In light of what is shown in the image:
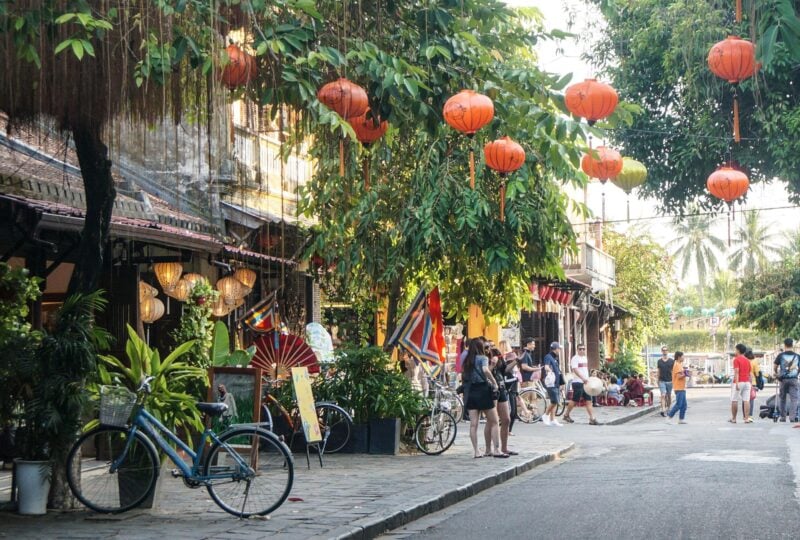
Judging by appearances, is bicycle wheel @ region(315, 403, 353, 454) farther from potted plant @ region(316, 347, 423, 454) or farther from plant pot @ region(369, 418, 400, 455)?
plant pot @ region(369, 418, 400, 455)

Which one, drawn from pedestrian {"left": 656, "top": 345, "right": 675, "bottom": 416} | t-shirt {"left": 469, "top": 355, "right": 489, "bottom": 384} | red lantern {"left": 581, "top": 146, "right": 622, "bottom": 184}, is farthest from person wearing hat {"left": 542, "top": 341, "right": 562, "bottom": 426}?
red lantern {"left": 581, "top": 146, "right": 622, "bottom": 184}

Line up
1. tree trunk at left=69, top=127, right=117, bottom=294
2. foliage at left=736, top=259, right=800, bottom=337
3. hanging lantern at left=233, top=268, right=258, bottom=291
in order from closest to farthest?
tree trunk at left=69, top=127, right=117, bottom=294
hanging lantern at left=233, top=268, right=258, bottom=291
foliage at left=736, top=259, right=800, bottom=337

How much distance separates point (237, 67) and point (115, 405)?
3.25 meters

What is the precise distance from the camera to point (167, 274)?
15.5 m

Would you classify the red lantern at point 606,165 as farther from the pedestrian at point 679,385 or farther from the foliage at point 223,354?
the pedestrian at point 679,385

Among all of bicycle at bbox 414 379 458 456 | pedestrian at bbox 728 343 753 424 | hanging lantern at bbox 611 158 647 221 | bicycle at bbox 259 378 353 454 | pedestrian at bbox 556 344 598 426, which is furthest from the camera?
Answer: pedestrian at bbox 556 344 598 426

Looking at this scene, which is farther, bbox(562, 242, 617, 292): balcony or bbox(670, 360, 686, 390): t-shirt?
bbox(562, 242, 617, 292): balcony

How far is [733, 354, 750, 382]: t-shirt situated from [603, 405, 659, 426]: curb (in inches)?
122

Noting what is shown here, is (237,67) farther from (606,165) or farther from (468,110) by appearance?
(606,165)

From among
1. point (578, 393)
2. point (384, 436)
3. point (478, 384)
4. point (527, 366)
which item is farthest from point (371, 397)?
point (578, 393)

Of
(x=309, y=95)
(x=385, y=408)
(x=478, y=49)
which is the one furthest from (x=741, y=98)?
(x=309, y=95)

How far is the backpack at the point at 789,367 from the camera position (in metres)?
25.2

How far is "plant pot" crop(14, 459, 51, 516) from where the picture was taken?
9695 millimetres

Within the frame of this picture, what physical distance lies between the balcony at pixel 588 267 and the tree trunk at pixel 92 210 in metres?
26.0
